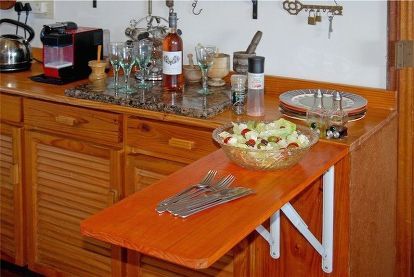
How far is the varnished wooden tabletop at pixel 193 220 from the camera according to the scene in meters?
1.16

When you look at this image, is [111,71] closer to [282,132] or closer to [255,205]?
[282,132]

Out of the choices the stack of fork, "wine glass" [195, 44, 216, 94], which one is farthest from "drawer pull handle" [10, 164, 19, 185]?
the stack of fork

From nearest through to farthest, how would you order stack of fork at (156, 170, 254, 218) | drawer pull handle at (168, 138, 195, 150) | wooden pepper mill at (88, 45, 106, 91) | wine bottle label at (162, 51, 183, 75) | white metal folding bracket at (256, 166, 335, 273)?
stack of fork at (156, 170, 254, 218) → white metal folding bracket at (256, 166, 335, 273) → drawer pull handle at (168, 138, 195, 150) → wine bottle label at (162, 51, 183, 75) → wooden pepper mill at (88, 45, 106, 91)

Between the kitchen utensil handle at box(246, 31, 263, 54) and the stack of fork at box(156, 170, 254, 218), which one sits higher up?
the kitchen utensil handle at box(246, 31, 263, 54)

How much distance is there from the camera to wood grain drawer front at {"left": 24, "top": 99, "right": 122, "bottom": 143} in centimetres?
229

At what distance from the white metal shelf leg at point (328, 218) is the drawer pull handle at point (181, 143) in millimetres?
493

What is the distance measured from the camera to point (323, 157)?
1729 millimetres

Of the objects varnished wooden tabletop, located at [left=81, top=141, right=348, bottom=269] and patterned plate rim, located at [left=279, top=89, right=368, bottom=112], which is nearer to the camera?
varnished wooden tabletop, located at [left=81, top=141, right=348, bottom=269]

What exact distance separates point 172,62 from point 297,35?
1.60 ft

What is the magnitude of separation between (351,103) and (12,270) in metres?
1.71

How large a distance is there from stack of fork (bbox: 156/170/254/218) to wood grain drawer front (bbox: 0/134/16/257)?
4.55ft

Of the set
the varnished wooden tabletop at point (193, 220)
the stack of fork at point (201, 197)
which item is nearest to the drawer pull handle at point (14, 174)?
the varnished wooden tabletop at point (193, 220)

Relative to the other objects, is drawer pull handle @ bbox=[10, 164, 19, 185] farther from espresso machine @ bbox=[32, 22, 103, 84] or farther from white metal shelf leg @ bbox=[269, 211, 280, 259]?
white metal shelf leg @ bbox=[269, 211, 280, 259]

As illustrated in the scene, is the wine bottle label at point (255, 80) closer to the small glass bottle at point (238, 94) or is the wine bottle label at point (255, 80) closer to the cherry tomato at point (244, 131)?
the small glass bottle at point (238, 94)
